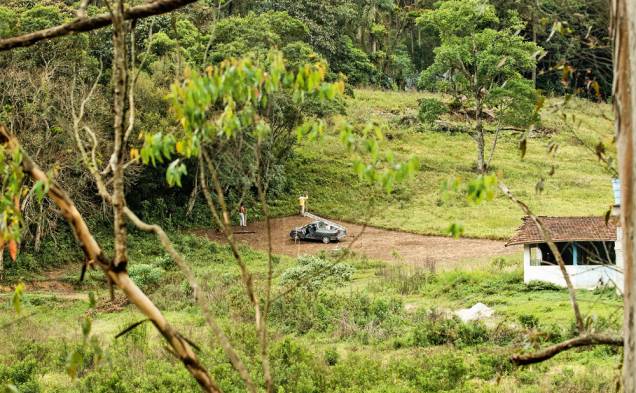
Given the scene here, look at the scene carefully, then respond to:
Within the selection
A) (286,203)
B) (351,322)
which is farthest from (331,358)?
(286,203)

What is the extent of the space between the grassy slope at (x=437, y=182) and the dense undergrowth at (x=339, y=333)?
28.3 ft

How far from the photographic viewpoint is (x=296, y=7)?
159 ft

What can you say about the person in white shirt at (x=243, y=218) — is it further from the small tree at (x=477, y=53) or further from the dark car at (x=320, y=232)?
the small tree at (x=477, y=53)

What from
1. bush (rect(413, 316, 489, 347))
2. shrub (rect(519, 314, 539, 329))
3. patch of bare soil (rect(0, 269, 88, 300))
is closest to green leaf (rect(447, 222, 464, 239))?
bush (rect(413, 316, 489, 347))

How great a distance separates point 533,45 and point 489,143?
13.2 m

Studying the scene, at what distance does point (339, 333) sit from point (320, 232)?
52.2ft

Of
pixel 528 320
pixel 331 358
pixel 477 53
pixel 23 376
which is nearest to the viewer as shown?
pixel 23 376

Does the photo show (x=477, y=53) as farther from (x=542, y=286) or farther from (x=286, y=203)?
(x=542, y=286)

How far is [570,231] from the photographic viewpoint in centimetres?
2448

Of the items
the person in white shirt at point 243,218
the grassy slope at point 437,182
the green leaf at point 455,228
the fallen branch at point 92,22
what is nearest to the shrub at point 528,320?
the green leaf at point 455,228

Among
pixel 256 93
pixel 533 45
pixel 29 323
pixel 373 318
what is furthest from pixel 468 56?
pixel 256 93

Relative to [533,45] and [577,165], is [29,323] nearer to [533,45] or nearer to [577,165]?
[533,45]

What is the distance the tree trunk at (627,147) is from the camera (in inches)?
140

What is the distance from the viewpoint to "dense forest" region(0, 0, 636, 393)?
4.35 meters
